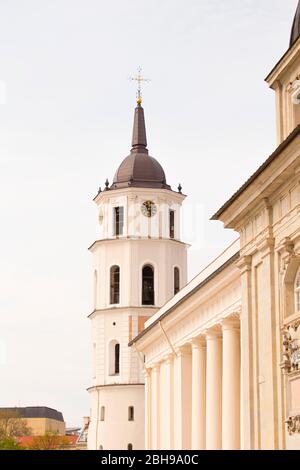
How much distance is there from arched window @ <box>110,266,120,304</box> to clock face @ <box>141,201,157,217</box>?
4007 mm

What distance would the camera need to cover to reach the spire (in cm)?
7701

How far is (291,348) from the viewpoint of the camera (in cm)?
2520

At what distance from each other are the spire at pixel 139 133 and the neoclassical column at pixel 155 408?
22.7m

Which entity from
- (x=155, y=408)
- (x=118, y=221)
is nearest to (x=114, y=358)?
(x=118, y=221)

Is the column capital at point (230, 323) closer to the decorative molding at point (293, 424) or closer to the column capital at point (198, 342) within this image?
the column capital at point (198, 342)

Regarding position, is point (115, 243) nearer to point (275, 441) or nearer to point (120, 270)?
A: point (120, 270)

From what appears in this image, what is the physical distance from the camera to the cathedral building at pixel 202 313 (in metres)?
26.0

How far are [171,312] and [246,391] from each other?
21.7 m

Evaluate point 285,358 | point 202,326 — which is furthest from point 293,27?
point 202,326

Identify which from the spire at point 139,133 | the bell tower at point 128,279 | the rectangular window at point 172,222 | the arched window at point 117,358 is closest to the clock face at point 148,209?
the bell tower at point 128,279

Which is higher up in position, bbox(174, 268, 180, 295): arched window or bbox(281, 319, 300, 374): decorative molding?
bbox(174, 268, 180, 295): arched window

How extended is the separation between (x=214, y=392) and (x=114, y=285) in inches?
1198

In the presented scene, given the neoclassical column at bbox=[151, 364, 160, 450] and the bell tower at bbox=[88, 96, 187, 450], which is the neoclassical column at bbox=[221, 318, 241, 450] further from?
the bell tower at bbox=[88, 96, 187, 450]

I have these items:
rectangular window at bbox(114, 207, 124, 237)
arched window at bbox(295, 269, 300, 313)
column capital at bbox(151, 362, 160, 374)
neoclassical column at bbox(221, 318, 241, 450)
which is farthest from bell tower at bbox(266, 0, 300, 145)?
rectangular window at bbox(114, 207, 124, 237)
